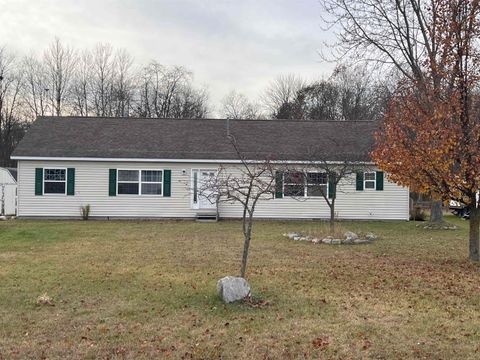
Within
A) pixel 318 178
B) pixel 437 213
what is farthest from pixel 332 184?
pixel 437 213

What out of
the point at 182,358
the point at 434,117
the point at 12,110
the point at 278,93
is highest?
the point at 278,93

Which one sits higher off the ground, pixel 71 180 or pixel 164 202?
pixel 71 180

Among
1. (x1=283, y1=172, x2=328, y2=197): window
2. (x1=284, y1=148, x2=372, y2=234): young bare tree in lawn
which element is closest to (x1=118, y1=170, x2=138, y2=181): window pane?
(x1=283, y1=172, x2=328, y2=197): window

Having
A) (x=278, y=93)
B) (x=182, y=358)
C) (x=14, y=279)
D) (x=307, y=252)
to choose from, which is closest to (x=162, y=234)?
(x=307, y=252)

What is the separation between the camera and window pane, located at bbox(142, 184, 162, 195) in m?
20.5

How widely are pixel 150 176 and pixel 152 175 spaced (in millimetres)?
96

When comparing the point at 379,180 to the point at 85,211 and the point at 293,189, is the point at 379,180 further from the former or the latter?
the point at 85,211

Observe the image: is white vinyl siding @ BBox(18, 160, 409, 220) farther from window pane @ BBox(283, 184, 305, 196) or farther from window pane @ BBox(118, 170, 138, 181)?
window pane @ BBox(283, 184, 305, 196)

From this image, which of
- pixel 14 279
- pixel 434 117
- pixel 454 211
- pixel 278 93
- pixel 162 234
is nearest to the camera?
pixel 14 279

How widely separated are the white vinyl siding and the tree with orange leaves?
1020 centimetres

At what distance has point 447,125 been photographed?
9391mm

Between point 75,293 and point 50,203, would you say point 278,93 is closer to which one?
point 50,203

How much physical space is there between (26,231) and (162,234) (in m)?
4.30

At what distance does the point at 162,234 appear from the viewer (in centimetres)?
1488
